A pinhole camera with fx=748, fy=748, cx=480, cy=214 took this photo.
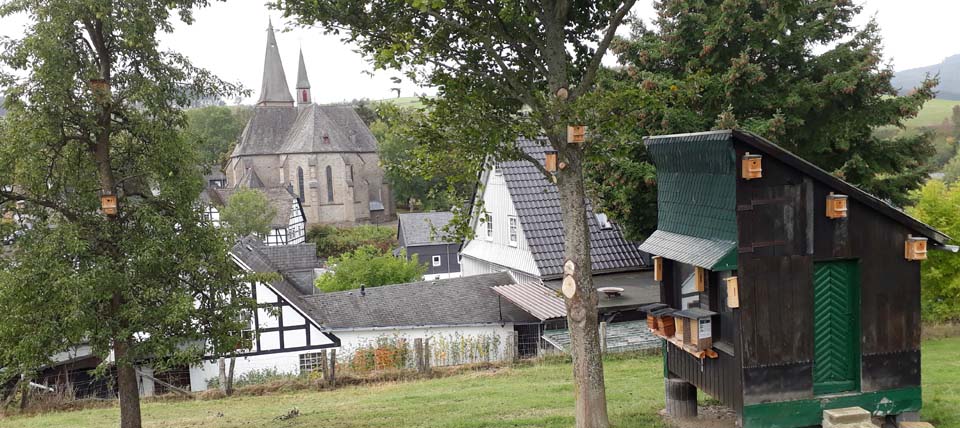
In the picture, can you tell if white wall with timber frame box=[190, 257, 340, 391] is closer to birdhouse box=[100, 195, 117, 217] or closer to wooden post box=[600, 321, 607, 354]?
wooden post box=[600, 321, 607, 354]

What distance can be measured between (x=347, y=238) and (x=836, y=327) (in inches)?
2078

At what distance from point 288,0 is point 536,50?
3111mm

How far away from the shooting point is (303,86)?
81.5 m

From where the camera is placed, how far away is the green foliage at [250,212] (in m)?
53.3

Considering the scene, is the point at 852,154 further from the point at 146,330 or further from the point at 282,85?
the point at 282,85

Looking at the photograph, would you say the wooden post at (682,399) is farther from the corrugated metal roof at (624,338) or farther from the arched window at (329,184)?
the arched window at (329,184)

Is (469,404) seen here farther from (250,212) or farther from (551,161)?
(250,212)

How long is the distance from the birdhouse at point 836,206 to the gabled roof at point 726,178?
0.41 feet

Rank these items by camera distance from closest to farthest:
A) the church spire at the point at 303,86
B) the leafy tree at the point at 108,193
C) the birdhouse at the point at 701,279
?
the birdhouse at the point at 701,279, the leafy tree at the point at 108,193, the church spire at the point at 303,86

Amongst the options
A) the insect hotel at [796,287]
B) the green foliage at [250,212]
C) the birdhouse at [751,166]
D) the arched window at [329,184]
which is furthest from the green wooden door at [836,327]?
the arched window at [329,184]

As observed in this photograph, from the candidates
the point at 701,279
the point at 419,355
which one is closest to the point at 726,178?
the point at 701,279

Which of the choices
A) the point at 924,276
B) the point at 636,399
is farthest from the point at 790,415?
the point at 924,276

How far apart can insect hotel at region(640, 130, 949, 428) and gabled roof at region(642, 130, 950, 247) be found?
0.02m

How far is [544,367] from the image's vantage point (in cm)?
1712
